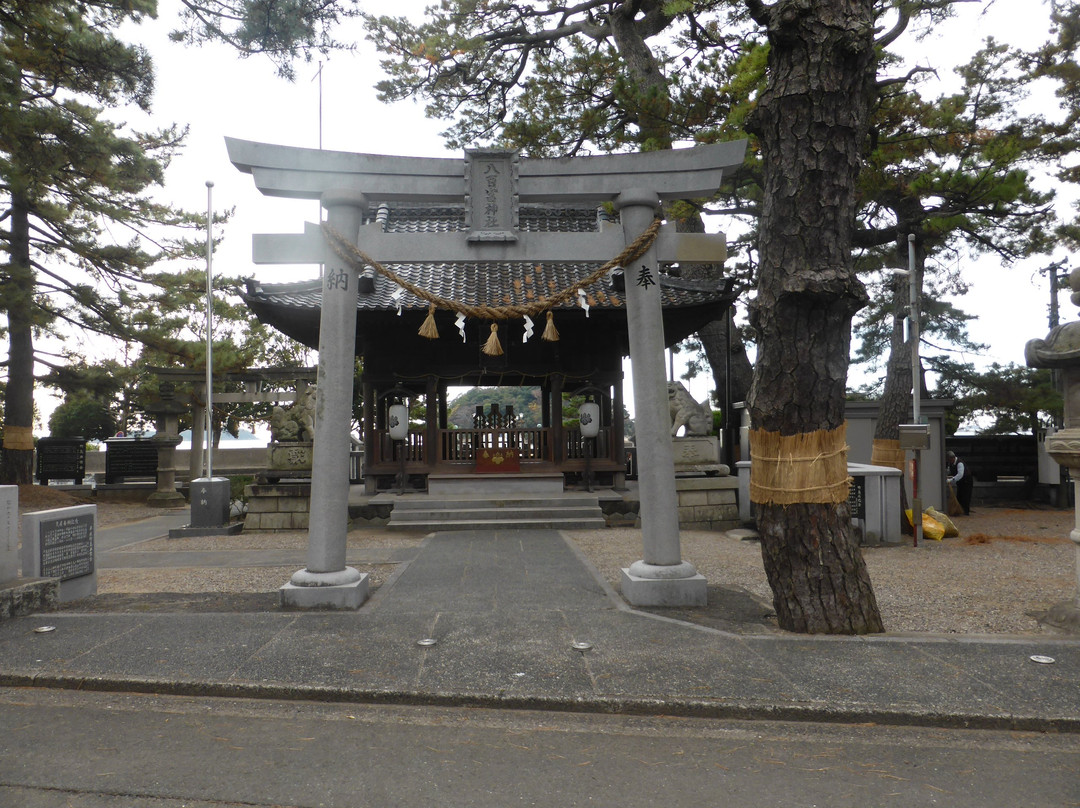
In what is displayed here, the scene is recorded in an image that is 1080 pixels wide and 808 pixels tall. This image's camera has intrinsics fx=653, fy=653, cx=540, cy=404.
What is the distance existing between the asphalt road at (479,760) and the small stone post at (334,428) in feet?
6.16

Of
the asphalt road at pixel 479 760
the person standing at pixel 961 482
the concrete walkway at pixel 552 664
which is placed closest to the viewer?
the asphalt road at pixel 479 760

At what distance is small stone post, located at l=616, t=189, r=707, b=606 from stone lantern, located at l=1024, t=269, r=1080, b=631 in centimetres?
288

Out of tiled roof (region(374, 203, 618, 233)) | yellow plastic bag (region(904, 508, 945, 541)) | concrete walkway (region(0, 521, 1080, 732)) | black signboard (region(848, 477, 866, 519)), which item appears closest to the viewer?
concrete walkway (region(0, 521, 1080, 732))

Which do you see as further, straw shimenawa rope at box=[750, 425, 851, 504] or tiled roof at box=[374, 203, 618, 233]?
tiled roof at box=[374, 203, 618, 233]

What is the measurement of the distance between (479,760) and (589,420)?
1026 centimetres

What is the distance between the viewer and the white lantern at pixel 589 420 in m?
13.1

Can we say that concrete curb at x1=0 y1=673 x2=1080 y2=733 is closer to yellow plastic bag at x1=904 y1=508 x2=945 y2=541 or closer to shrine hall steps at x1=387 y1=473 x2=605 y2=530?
shrine hall steps at x1=387 y1=473 x2=605 y2=530

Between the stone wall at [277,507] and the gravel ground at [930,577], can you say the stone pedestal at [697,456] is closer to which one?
the gravel ground at [930,577]

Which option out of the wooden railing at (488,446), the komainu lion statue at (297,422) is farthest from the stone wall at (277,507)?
the wooden railing at (488,446)

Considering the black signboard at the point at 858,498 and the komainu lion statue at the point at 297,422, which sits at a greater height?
the komainu lion statue at the point at 297,422

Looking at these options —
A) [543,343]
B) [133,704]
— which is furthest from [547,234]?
[543,343]

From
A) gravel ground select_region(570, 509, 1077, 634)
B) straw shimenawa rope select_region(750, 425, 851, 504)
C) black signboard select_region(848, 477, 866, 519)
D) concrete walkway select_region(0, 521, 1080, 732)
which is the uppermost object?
straw shimenawa rope select_region(750, 425, 851, 504)

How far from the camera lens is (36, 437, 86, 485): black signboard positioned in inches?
784

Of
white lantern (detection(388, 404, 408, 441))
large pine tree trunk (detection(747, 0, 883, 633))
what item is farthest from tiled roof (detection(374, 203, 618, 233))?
large pine tree trunk (detection(747, 0, 883, 633))
